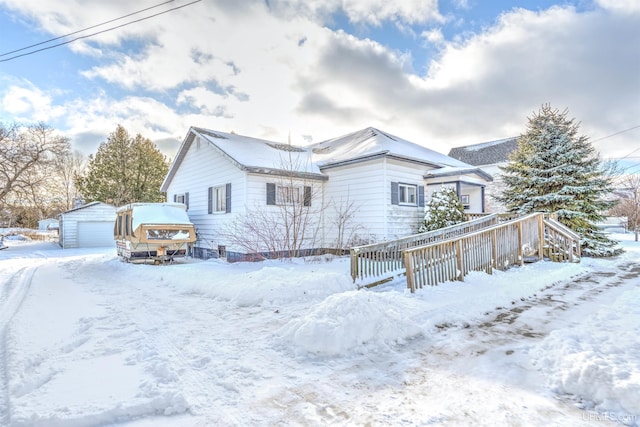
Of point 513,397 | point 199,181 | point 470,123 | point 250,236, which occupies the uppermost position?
point 470,123

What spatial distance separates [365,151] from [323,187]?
240 cm

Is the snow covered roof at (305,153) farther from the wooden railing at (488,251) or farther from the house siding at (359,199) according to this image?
→ the wooden railing at (488,251)

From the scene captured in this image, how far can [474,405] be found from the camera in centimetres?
266

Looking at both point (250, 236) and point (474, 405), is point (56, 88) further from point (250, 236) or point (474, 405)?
point (474, 405)

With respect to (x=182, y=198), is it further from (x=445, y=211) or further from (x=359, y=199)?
(x=445, y=211)

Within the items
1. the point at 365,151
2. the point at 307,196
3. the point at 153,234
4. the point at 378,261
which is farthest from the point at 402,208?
the point at 153,234

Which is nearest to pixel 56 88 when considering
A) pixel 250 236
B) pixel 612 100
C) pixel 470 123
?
pixel 250 236

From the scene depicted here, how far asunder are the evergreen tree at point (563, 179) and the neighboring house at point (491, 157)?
12389 mm

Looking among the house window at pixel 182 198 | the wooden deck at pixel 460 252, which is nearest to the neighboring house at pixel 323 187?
the house window at pixel 182 198

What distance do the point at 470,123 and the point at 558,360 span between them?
17.3 meters

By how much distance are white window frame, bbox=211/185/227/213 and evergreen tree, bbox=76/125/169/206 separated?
59.5 feet

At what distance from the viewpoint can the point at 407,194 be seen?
43.1ft

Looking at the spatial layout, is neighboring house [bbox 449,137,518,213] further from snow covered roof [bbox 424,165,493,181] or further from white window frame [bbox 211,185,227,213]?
white window frame [bbox 211,185,227,213]

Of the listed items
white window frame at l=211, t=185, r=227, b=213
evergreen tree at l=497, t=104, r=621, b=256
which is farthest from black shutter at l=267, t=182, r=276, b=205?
evergreen tree at l=497, t=104, r=621, b=256
